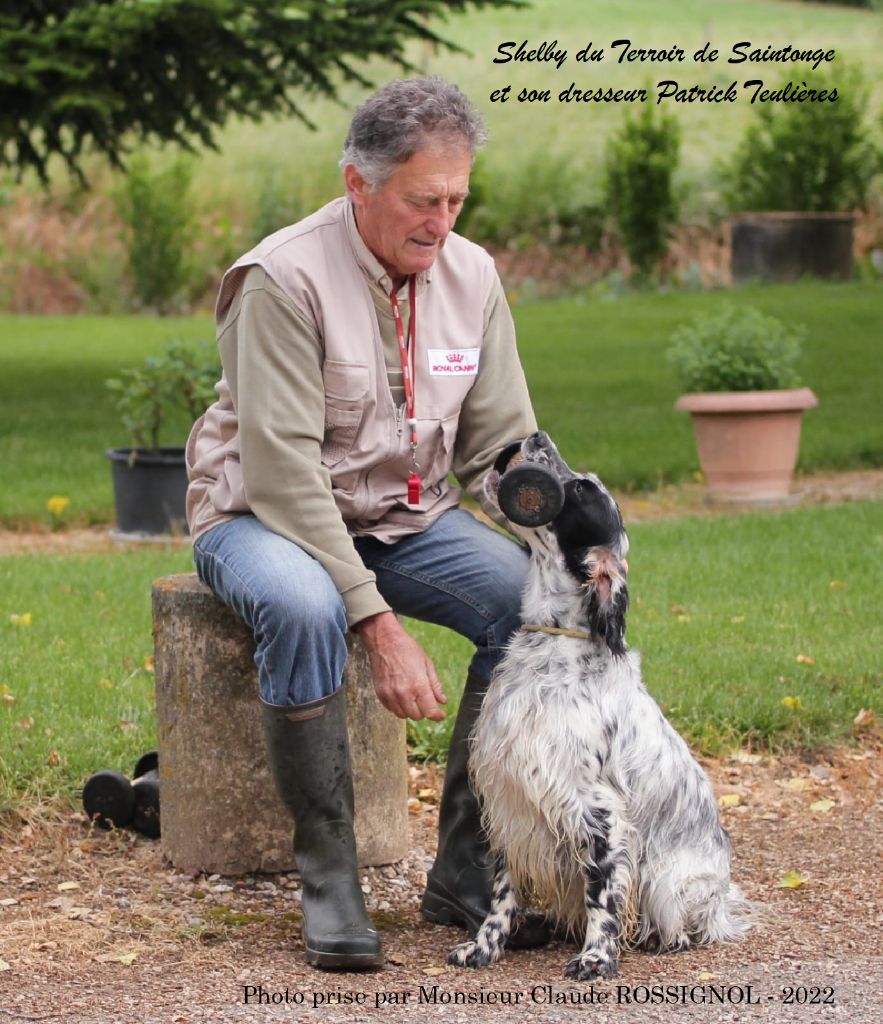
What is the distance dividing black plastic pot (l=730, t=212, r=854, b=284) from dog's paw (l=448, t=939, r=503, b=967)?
59.4ft

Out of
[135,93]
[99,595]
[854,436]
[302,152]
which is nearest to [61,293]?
[302,152]

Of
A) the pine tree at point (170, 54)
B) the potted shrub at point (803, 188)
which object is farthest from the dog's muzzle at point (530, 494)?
the potted shrub at point (803, 188)

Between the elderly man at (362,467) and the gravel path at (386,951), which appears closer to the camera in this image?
the gravel path at (386,951)

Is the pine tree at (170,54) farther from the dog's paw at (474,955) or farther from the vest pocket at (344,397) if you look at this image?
the dog's paw at (474,955)

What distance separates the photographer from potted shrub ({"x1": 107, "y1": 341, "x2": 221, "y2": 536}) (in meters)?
8.41

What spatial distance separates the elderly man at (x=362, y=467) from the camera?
3471 mm

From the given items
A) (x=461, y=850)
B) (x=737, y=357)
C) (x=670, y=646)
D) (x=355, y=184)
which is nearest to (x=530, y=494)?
(x=355, y=184)

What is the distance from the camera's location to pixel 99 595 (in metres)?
6.74

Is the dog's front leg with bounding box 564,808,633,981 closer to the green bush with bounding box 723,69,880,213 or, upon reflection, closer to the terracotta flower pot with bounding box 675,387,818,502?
the terracotta flower pot with bounding box 675,387,818,502

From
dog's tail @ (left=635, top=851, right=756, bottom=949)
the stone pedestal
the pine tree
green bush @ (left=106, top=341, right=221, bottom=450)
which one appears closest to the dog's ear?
dog's tail @ (left=635, top=851, right=756, bottom=949)

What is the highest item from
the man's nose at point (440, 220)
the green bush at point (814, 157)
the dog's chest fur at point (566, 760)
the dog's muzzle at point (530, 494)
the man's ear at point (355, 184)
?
the green bush at point (814, 157)

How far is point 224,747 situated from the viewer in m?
4.00

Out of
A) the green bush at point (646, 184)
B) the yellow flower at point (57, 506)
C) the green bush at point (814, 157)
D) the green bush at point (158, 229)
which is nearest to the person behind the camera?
the yellow flower at point (57, 506)

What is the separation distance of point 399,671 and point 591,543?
530mm
